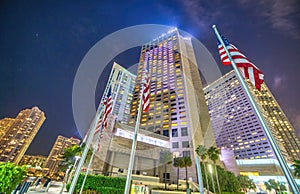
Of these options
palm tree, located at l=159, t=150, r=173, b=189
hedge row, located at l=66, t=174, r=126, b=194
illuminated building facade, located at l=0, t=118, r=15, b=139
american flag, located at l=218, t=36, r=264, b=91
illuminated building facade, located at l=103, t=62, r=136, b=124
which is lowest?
hedge row, located at l=66, t=174, r=126, b=194

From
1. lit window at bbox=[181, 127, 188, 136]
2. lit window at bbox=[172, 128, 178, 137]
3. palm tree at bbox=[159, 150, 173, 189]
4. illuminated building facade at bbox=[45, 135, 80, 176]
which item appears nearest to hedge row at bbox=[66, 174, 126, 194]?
palm tree at bbox=[159, 150, 173, 189]

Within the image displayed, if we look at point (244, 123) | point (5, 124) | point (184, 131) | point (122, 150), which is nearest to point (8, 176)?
point (122, 150)

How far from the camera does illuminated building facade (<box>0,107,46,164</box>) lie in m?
99.0

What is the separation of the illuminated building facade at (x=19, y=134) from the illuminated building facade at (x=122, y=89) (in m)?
76.1

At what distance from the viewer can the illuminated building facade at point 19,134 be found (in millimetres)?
99019

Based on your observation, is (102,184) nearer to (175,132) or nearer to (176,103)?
(175,132)

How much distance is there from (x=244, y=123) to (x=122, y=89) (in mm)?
117225

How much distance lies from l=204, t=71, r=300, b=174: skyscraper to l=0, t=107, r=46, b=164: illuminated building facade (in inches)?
6753

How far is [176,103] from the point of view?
207 ft

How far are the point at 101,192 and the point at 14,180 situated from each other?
12674mm

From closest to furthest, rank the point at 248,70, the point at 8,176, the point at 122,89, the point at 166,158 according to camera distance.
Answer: the point at 248,70 < the point at 8,176 < the point at 166,158 < the point at 122,89

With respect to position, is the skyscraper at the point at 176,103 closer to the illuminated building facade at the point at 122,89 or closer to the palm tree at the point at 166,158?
the palm tree at the point at 166,158

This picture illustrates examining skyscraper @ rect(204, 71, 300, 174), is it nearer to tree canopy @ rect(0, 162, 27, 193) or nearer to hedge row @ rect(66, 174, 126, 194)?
hedge row @ rect(66, 174, 126, 194)

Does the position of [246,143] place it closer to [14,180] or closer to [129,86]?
[129,86]
